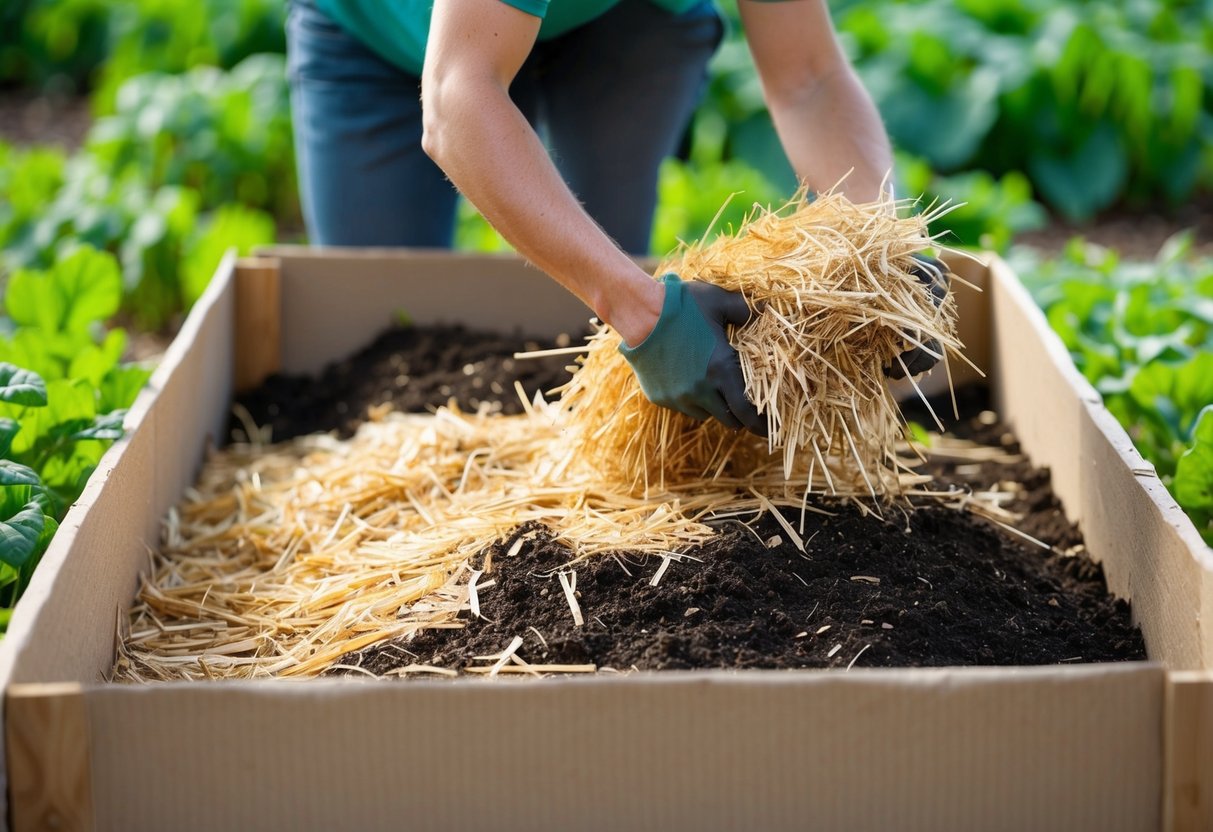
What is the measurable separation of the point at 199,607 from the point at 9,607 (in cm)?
29

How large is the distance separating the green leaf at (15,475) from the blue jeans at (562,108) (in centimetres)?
128

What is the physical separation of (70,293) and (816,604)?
1977mm

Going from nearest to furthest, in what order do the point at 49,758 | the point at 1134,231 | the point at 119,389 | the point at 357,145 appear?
1. the point at 49,758
2. the point at 119,389
3. the point at 357,145
4. the point at 1134,231

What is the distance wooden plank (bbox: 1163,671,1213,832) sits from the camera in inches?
58.5

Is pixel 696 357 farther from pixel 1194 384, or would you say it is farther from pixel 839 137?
pixel 1194 384

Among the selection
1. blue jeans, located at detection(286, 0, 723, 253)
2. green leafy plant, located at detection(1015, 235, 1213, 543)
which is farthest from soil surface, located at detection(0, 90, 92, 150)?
green leafy plant, located at detection(1015, 235, 1213, 543)

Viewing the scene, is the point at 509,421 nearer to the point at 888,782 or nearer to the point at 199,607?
the point at 199,607

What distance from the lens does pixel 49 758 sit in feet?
4.84

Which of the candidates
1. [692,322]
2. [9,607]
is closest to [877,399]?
[692,322]

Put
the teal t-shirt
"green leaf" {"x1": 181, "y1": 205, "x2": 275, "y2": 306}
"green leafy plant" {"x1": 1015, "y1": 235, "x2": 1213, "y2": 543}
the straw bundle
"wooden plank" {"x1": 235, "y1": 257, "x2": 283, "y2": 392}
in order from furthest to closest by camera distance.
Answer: "green leaf" {"x1": 181, "y1": 205, "x2": 275, "y2": 306}, "wooden plank" {"x1": 235, "y1": 257, "x2": 283, "y2": 392}, the teal t-shirt, "green leafy plant" {"x1": 1015, "y1": 235, "x2": 1213, "y2": 543}, the straw bundle

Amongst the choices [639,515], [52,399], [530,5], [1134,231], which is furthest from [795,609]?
[1134,231]

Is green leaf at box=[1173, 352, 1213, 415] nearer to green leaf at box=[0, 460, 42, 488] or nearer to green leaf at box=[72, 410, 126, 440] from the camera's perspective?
green leaf at box=[72, 410, 126, 440]

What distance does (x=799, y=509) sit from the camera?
221 centimetres

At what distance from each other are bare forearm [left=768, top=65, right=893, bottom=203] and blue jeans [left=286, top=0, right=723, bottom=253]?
56 cm
